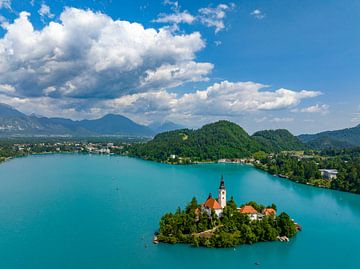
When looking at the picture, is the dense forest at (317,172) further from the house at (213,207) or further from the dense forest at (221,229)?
the house at (213,207)

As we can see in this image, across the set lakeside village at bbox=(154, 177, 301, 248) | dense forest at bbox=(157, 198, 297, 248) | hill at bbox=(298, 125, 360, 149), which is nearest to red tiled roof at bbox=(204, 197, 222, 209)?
lakeside village at bbox=(154, 177, 301, 248)

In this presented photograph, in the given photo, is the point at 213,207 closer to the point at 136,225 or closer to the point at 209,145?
the point at 136,225

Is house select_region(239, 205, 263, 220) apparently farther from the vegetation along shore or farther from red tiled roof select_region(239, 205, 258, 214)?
the vegetation along shore

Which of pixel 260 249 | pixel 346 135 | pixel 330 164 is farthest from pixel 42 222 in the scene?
pixel 346 135

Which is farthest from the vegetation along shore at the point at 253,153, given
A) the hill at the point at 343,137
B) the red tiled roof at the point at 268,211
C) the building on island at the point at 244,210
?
the building on island at the point at 244,210

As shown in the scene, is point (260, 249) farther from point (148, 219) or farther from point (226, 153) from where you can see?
point (226, 153)
